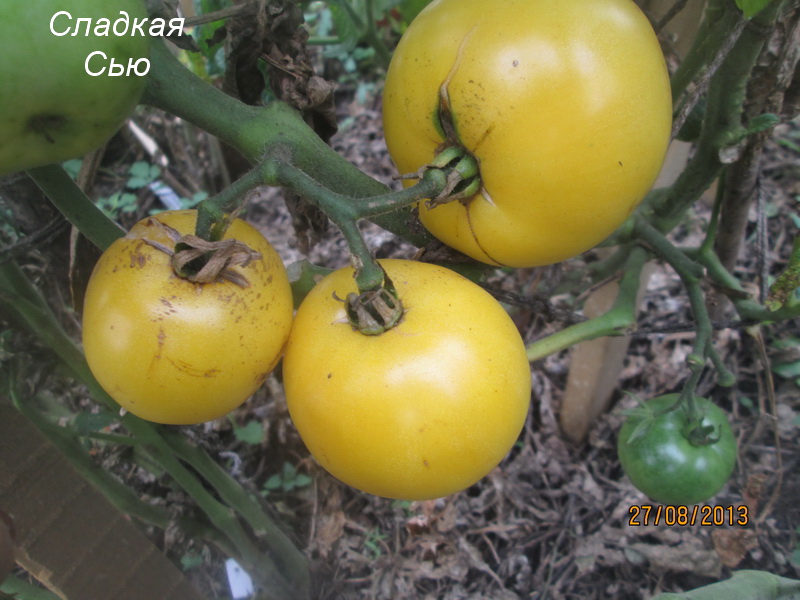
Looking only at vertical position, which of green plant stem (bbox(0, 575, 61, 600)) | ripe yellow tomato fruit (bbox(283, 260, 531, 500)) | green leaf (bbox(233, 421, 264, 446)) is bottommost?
green leaf (bbox(233, 421, 264, 446))

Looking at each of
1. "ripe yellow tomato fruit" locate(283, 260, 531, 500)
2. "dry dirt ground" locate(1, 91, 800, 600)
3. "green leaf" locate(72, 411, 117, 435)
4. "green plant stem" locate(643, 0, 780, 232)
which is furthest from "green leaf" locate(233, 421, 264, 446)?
"green plant stem" locate(643, 0, 780, 232)

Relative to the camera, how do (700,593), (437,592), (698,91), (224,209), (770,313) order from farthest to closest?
(437,592) < (770,313) < (700,593) < (698,91) < (224,209)

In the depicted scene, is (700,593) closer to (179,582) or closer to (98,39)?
(179,582)

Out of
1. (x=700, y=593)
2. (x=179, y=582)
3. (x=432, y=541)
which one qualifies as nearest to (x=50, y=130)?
(x=179, y=582)

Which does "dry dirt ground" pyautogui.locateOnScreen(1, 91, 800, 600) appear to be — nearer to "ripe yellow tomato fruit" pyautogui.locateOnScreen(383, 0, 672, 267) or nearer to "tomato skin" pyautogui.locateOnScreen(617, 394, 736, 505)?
"tomato skin" pyautogui.locateOnScreen(617, 394, 736, 505)

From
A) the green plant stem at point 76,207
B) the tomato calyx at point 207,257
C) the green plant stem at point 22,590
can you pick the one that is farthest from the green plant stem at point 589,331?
the green plant stem at point 22,590
